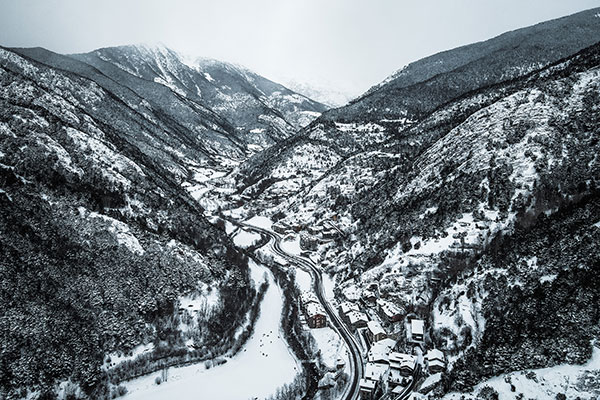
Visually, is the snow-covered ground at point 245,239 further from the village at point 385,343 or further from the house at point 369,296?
the house at point 369,296

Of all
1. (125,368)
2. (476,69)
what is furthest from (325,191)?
(476,69)

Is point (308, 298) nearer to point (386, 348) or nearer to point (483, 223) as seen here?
point (386, 348)

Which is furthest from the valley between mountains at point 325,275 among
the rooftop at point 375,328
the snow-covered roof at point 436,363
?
the rooftop at point 375,328

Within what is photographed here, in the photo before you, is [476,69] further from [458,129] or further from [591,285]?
[591,285]

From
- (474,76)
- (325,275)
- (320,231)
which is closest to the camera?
(325,275)

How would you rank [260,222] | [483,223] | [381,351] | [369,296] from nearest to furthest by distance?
1. [381,351]
2. [483,223]
3. [369,296]
4. [260,222]

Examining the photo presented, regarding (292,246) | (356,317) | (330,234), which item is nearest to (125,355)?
(356,317)
